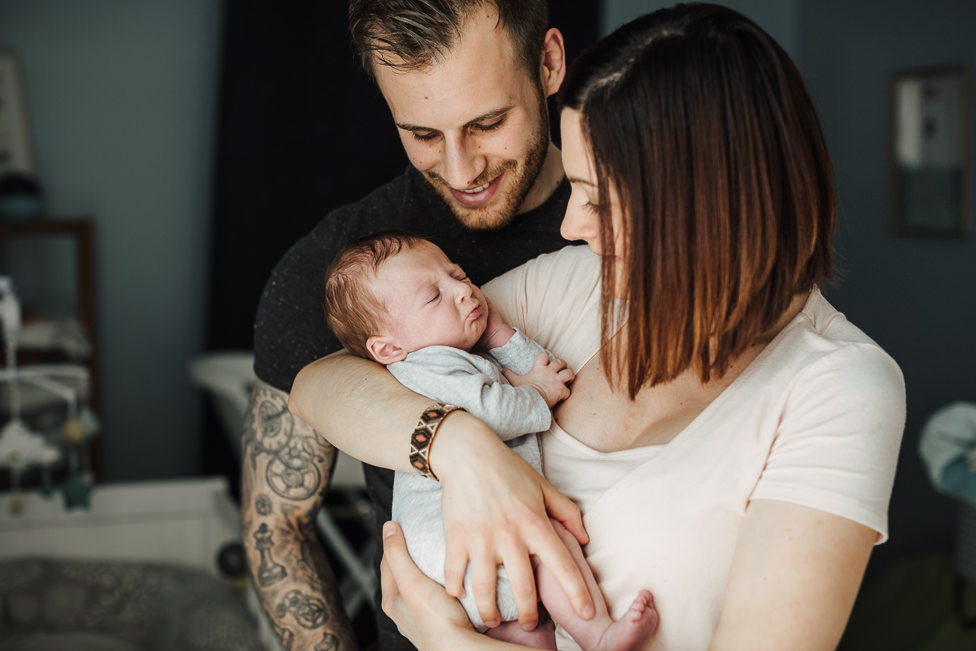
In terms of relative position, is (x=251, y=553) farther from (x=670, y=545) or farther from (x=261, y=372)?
(x=670, y=545)

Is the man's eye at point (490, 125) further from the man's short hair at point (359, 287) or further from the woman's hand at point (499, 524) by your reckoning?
the woman's hand at point (499, 524)

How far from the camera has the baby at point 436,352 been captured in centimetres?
111

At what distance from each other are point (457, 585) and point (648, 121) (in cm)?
58

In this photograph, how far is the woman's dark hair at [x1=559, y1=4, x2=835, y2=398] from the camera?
0.95 metres

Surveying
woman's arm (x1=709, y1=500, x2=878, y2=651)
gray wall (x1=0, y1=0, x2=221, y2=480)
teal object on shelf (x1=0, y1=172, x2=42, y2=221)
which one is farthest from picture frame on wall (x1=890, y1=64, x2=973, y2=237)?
teal object on shelf (x1=0, y1=172, x2=42, y2=221)

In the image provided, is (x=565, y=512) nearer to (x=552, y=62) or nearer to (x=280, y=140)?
(x=552, y=62)

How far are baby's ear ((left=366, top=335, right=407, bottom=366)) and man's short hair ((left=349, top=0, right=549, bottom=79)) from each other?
0.41 meters

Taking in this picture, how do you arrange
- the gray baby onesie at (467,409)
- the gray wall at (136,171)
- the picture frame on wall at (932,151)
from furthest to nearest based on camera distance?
the gray wall at (136,171), the picture frame on wall at (932,151), the gray baby onesie at (467,409)

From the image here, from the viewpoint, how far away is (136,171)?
3.95 m

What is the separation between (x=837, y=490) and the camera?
888 mm

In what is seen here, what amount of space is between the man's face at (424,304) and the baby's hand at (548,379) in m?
0.11

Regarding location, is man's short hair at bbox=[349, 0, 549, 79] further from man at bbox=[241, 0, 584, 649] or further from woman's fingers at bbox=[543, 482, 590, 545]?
woman's fingers at bbox=[543, 482, 590, 545]

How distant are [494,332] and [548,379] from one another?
0.14 m

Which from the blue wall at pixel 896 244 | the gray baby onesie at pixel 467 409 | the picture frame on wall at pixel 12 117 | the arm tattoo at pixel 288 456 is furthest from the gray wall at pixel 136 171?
the gray baby onesie at pixel 467 409
